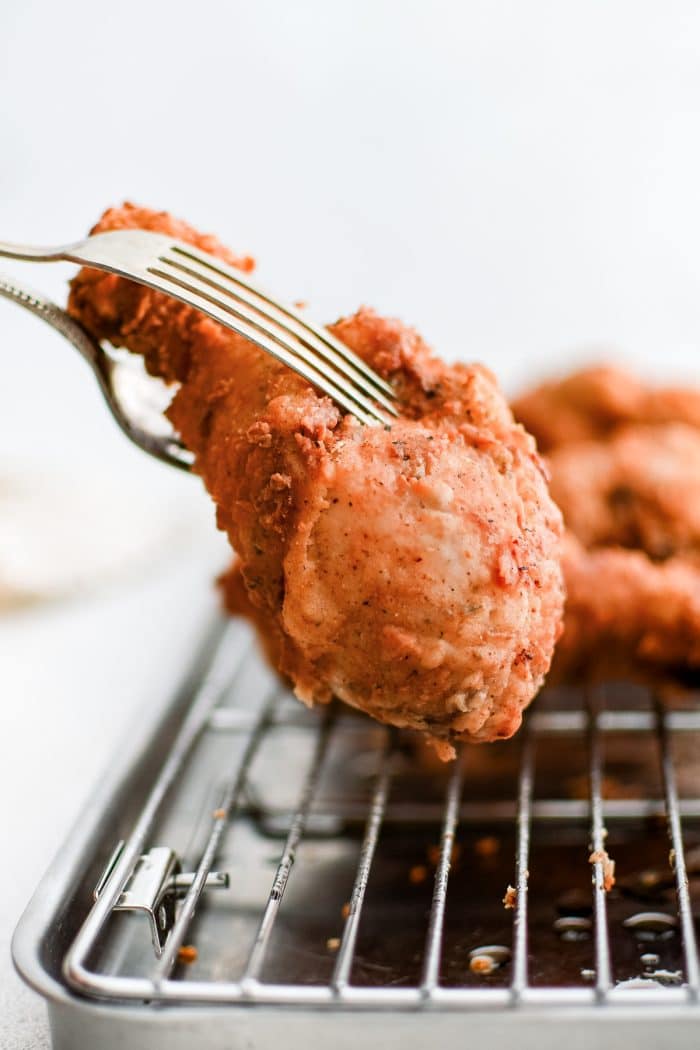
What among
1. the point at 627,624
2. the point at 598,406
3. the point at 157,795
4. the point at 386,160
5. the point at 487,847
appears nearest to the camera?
the point at 157,795

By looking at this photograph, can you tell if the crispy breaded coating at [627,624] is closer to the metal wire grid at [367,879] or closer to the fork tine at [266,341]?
the metal wire grid at [367,879]

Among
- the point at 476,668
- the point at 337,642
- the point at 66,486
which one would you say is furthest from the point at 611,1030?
the point at 66,486

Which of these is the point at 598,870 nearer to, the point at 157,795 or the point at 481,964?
the point at 481,964

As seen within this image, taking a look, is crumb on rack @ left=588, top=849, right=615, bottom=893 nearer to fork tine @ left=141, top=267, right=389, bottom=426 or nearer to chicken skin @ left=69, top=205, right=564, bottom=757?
chicken skin @ left=69, top=205, right=564, bottom=757

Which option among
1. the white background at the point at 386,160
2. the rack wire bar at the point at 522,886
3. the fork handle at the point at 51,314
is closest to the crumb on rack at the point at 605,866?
the rack wire bar at the point at 522,886

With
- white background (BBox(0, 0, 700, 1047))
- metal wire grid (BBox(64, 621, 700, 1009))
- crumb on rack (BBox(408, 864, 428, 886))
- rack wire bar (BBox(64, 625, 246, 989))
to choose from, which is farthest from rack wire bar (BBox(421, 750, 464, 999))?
white background (BBox(0, 0, 700, 1047))

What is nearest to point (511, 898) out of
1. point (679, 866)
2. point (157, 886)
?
point (679, 866)
